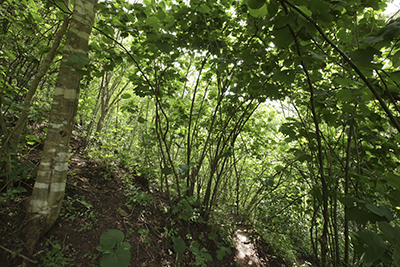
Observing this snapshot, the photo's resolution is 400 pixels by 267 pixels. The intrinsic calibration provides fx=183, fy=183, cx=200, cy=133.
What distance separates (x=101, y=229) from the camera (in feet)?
6.61

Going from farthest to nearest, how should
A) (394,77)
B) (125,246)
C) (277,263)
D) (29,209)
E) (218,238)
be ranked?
1. (277,263)
2. (218,238)
3. (29,209)
4. (125,246)
5. (394,77)

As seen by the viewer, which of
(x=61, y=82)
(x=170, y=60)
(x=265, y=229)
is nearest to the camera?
(x=61, y=82)

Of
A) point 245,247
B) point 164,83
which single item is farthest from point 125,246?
point 245,247

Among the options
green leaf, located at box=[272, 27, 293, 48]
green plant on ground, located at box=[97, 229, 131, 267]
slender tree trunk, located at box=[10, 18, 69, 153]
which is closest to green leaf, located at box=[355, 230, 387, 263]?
green leaf, located at box=[272, 27, 293, 48]

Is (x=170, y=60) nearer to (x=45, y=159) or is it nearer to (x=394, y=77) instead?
(x=45, y=159)

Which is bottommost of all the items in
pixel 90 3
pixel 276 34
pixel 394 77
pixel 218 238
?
pixel 218 238

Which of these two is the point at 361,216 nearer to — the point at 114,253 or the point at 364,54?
the point at 364,54

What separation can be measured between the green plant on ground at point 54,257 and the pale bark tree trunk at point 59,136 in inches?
5.2

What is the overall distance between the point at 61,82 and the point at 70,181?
142 centimetres

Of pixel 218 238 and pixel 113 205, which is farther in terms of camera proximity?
pixel 218 238

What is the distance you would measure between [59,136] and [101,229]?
3.68 feet

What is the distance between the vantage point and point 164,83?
241 centimetres

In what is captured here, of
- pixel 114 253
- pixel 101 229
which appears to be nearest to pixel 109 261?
pixel 114 253

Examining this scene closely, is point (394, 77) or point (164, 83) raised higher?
point (164, 83)
